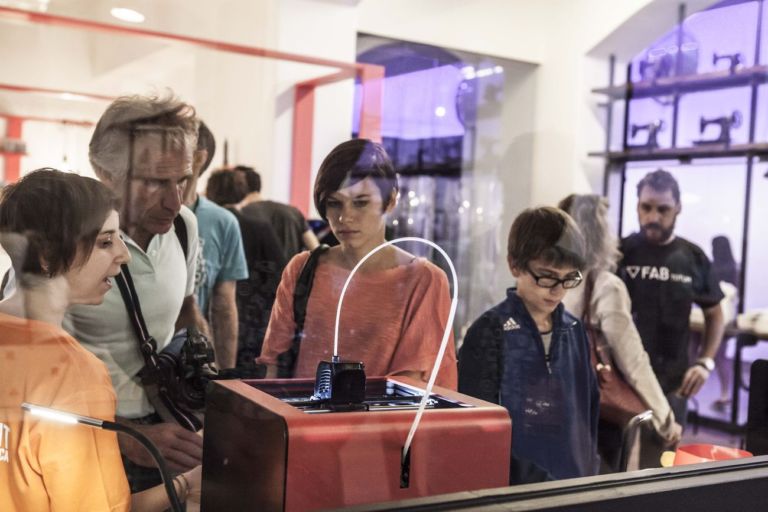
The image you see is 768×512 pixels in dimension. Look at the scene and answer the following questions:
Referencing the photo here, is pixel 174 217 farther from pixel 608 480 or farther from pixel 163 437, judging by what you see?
pixel 608 480

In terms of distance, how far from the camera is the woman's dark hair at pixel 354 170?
0.98m

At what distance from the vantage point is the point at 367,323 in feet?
3.34

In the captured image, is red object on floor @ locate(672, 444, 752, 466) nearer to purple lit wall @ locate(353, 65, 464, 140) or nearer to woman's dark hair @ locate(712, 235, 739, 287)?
woman's dark hair @ locate(712, 235, 739, 287)

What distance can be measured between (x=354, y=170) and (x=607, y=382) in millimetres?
625

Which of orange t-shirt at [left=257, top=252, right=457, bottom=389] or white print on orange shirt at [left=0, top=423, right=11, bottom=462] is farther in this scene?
orange t-shirt at [left=257, top=252, right=457, bottom=389]

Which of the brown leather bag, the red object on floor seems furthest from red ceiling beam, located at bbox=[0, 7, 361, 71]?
the red object on floor

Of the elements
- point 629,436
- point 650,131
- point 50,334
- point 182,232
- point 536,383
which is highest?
point 650,131

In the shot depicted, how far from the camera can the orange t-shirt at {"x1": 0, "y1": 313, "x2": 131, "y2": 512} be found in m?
0.76

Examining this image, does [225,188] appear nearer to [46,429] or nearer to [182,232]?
[182,232]

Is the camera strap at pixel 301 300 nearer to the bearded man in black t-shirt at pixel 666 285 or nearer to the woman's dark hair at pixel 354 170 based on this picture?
the woman's dark hair at pixel 354 170

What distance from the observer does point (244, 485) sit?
0.80 meters

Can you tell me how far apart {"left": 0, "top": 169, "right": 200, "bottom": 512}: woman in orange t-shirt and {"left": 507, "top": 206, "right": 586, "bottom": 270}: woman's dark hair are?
603mm

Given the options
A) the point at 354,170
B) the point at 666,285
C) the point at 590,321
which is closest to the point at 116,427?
the point at 354,170

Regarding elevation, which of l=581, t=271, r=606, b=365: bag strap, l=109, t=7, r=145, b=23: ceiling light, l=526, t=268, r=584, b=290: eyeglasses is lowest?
l=581, t=271, r=606, b=365: bag strap
